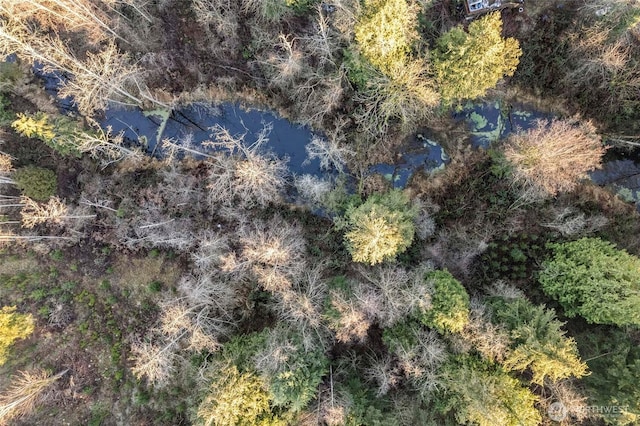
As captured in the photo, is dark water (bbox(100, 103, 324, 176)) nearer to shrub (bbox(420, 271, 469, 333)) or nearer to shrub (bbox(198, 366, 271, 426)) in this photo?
shrub (bbox(420, 271, 469, 333))

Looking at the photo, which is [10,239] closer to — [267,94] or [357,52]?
[267,94]

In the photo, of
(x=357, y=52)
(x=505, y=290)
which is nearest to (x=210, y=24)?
(x=357, y=52)

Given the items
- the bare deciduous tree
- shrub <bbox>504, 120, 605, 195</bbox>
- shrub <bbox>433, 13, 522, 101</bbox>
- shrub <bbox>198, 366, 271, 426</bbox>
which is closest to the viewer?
shrub <bbox>198, 366, 271, 426</bbox>

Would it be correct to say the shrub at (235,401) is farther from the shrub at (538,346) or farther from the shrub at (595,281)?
the shrub at (595,281)

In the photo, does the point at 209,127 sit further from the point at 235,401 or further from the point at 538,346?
the point at 538,346

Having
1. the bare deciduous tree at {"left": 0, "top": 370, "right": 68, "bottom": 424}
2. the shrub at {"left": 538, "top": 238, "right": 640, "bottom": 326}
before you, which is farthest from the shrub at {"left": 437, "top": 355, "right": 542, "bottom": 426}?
the bare deciduous tree at {"left": 0, "top": 370, "right": 68, "bottom": 424}

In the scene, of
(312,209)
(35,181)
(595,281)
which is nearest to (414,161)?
(312,209)

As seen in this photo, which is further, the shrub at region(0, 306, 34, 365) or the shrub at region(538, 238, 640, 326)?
the shrub at region(0, 306, 34, 365)

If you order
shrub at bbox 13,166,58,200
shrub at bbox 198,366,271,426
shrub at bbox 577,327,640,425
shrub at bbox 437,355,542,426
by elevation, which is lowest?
shrub at bbox 198,366,271,426
